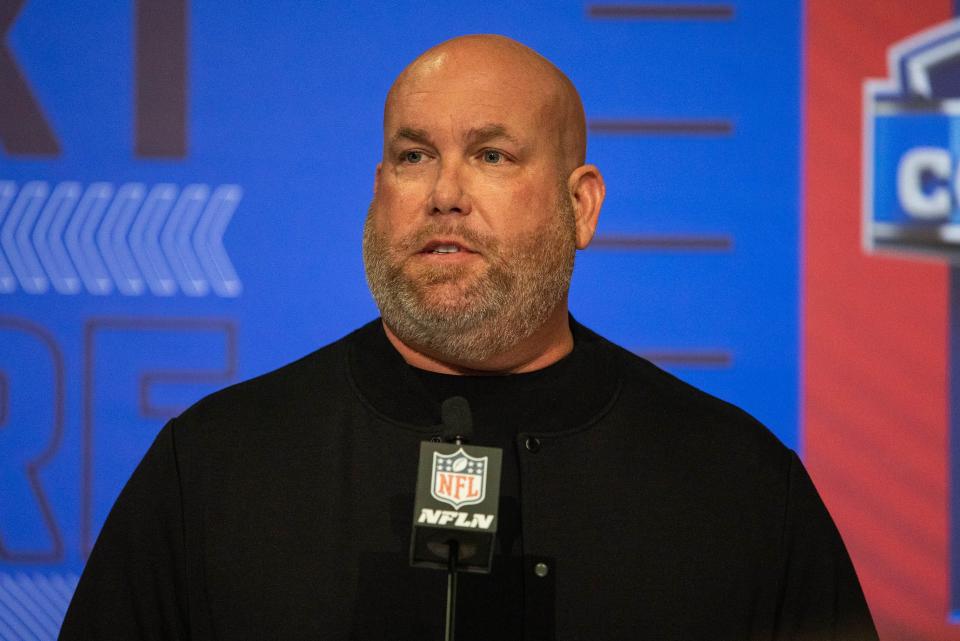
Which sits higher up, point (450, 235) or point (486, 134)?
point (486, 134)

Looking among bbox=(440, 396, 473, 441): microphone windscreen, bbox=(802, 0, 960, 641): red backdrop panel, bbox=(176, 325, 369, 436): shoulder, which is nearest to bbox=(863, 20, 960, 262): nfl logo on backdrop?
bbox=(802, 0, 960, 641): red backdrop panel

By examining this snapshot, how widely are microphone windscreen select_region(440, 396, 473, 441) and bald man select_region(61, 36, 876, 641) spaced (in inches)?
19.6

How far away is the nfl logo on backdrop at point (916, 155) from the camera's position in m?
2.93

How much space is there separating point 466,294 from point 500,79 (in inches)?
13.9

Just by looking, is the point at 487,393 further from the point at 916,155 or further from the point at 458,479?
the point at 916,155

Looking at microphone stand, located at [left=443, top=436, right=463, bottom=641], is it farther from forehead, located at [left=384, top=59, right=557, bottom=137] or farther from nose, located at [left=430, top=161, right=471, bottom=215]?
forehead, located at [left=384, top=59, right=557, bottom=137]

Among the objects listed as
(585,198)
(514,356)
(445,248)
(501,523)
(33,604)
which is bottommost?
(33,604)

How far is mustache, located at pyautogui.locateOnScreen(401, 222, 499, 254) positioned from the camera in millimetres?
1869

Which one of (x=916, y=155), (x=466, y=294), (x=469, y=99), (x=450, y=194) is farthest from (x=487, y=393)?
(x=916, y=155)

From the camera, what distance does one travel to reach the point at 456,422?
53.7 inches

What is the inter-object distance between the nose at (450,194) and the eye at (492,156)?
6 centimetres

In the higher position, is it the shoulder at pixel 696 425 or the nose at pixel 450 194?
the nose at pixel 450 194

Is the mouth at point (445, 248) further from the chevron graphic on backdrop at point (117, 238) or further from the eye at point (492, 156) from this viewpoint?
the chevron graphic on backdrop at point (117, 238)

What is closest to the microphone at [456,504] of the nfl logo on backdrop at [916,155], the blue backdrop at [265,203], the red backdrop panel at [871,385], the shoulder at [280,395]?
the shoulder at [280,395]
